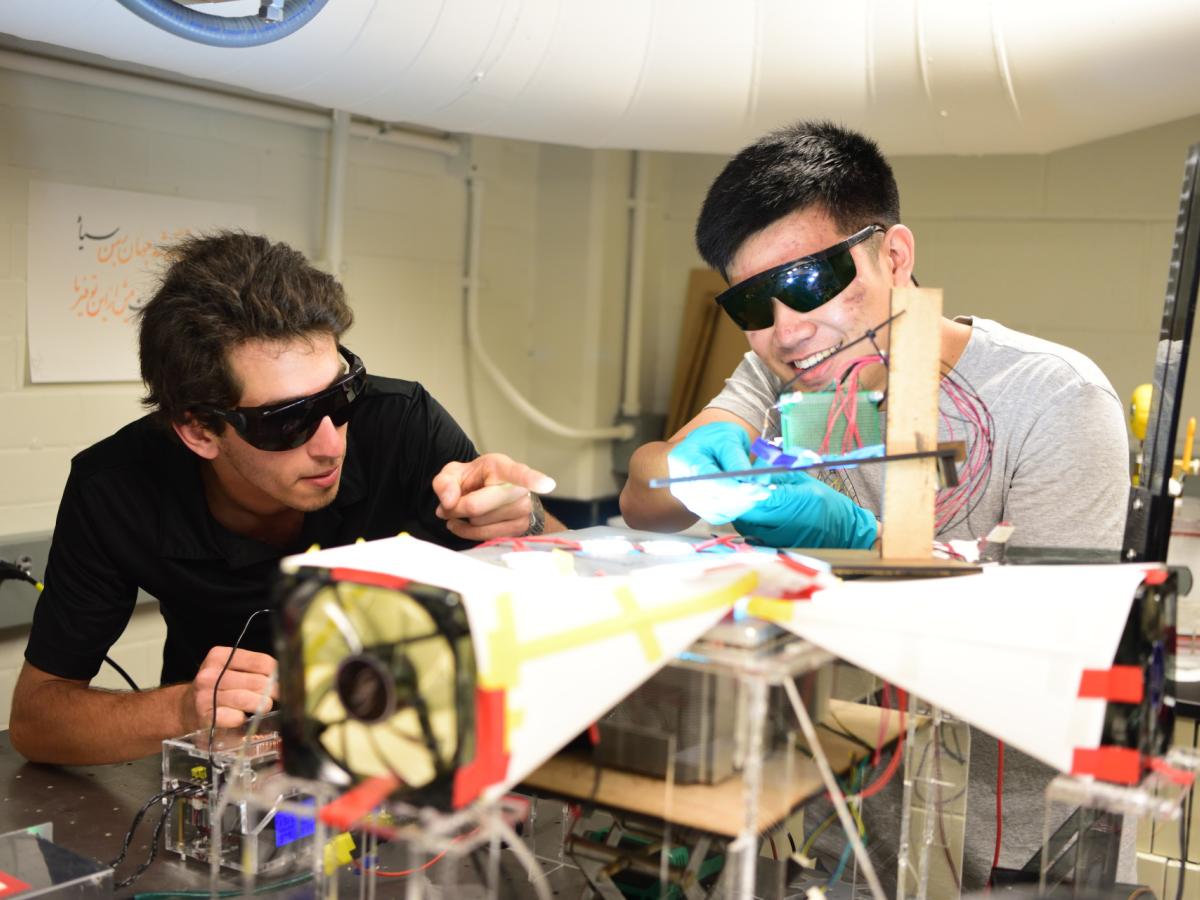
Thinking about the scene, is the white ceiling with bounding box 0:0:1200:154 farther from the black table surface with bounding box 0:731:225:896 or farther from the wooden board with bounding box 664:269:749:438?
the black table surface with bounding box 0:731:225:896

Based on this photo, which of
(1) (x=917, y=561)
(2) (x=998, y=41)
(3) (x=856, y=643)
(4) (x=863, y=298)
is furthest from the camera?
(2) (x=998, y=41)

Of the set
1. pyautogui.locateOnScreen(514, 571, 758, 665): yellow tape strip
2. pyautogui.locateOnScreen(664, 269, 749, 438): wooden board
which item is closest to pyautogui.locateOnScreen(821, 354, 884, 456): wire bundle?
pyautogui.locateOnScreen(514, 571, 758, 665): yellow tape strip

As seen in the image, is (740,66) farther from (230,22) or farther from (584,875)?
(584,875)

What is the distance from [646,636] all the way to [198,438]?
3.48 ft

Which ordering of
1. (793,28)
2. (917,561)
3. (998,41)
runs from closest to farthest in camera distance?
1. (917,561)
2. (998,41)
3. (793,28)

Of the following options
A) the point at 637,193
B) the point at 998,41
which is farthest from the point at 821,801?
the point at 637,193

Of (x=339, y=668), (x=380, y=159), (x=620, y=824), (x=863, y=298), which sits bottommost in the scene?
(x=620, y=824)

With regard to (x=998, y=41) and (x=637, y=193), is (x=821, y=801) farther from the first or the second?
(x=637, y=193)

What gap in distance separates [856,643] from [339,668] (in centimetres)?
39

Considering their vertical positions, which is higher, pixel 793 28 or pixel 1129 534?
pixel 793 28

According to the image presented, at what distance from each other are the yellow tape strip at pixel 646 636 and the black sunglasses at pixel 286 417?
82cm

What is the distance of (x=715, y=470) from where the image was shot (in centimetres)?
132

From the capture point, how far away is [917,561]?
101cm

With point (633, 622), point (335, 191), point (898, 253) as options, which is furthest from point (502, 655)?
point (335, 191)
